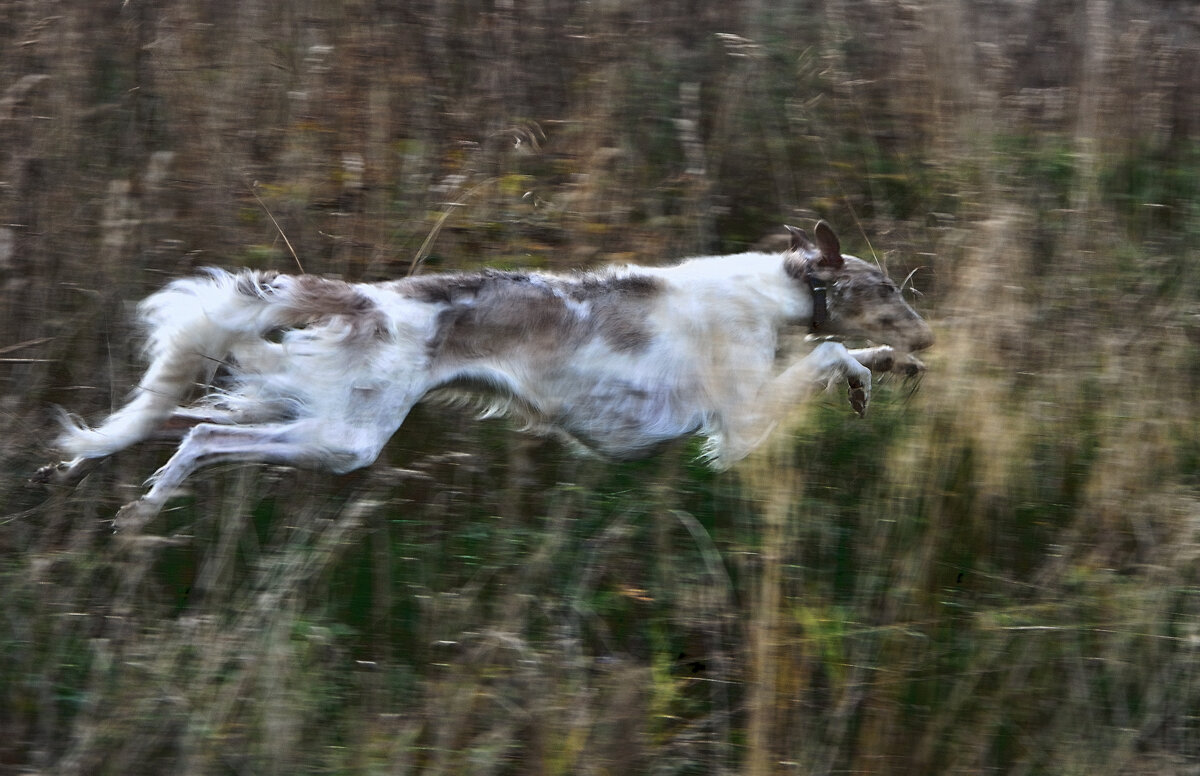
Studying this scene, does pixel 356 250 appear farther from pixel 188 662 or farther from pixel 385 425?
pixel 188 662

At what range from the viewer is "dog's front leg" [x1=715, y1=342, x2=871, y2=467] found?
4809 millimetres

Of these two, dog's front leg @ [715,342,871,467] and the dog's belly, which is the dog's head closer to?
dog's front leg @ [715,342,871,467]

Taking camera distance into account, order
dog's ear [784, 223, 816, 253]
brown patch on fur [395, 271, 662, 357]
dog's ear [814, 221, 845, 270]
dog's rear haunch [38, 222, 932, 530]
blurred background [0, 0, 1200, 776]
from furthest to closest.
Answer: dog's ear [784, 223, 816, 253] → dog's ear [814, 221, 845, 270] → brown patch on fur [395, 271, 662, 357] → dog's rear haunch [38, 222, 932, 530] → blurred background [0, 0, 1200, 776]

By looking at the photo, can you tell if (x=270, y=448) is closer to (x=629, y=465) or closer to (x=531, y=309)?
(x=531, y=309)

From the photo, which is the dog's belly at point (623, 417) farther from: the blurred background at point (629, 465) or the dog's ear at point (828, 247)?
the dog's ear at point (828, 247)

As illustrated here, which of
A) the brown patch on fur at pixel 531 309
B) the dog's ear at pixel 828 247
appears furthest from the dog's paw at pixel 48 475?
the dog's ear at pixel 828 247

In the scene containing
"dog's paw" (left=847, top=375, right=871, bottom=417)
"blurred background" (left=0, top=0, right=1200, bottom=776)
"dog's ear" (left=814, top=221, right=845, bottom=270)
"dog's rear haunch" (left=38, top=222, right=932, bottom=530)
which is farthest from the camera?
"dog's ear" (left=814, top=221, right=845, bottom=270)

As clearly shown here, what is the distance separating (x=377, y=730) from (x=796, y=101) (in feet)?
13.3

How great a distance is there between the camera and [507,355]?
183 inches

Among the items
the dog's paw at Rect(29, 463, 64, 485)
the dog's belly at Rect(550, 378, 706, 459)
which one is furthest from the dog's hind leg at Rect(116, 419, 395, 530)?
the dog's belly at Rect(550, 378, 706, 459)

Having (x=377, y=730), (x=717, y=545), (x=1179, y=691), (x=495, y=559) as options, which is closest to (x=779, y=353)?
(x=717, y=545)

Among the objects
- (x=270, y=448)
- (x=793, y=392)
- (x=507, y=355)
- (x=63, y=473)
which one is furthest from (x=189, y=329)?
→ (x=793, y=392)

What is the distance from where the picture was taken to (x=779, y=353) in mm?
5273

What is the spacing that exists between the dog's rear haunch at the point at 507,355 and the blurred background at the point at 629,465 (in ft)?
0.56
